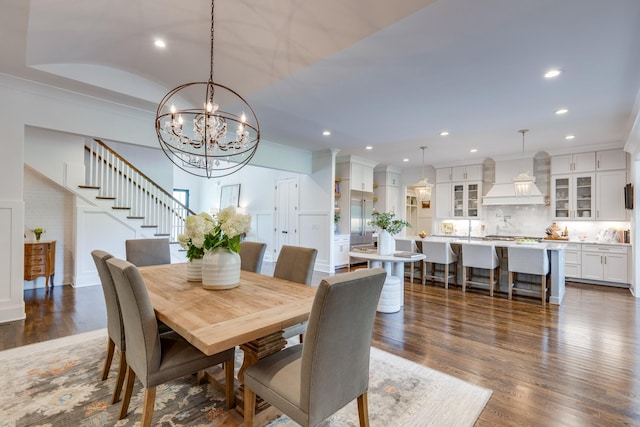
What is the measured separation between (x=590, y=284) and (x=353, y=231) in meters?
4.67

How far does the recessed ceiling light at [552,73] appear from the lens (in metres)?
2.89

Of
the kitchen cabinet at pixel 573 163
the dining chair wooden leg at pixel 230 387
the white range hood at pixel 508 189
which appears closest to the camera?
the dining chair wooden leg at pixel 230 387

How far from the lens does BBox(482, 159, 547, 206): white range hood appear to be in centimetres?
650

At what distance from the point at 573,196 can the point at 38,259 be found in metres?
9.52

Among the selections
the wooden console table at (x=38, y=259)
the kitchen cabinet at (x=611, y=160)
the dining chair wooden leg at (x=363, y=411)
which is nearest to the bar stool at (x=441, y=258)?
the kitchen cabinet at (x=611, y=160)

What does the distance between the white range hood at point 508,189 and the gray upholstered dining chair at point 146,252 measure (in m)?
6.70

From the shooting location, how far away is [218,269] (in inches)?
82.2

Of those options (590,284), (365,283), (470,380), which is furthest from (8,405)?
(590,284)

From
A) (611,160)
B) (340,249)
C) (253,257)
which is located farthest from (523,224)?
(253,257)

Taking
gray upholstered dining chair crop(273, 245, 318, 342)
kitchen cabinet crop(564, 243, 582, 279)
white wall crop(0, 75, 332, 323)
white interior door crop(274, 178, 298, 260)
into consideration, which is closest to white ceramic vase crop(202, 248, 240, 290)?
gray upholstered dining chair crop(273, 245, 318, 342)

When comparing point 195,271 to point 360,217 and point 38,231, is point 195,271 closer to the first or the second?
point 38,231

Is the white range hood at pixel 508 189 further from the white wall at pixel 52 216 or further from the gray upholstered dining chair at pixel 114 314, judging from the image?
the white wall at pixel 52 216

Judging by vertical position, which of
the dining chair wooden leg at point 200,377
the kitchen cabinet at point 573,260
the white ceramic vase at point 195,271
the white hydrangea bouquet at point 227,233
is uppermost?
the white hydrangea bouquet at point 227,233

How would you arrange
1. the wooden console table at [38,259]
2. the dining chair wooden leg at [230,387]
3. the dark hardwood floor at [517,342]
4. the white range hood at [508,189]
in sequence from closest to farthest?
the dining chair wooden leg at [230,387] < the dark hardwood floor at [517,342] < the wooden console table at [38,259] < the white range hood at [508,189]
